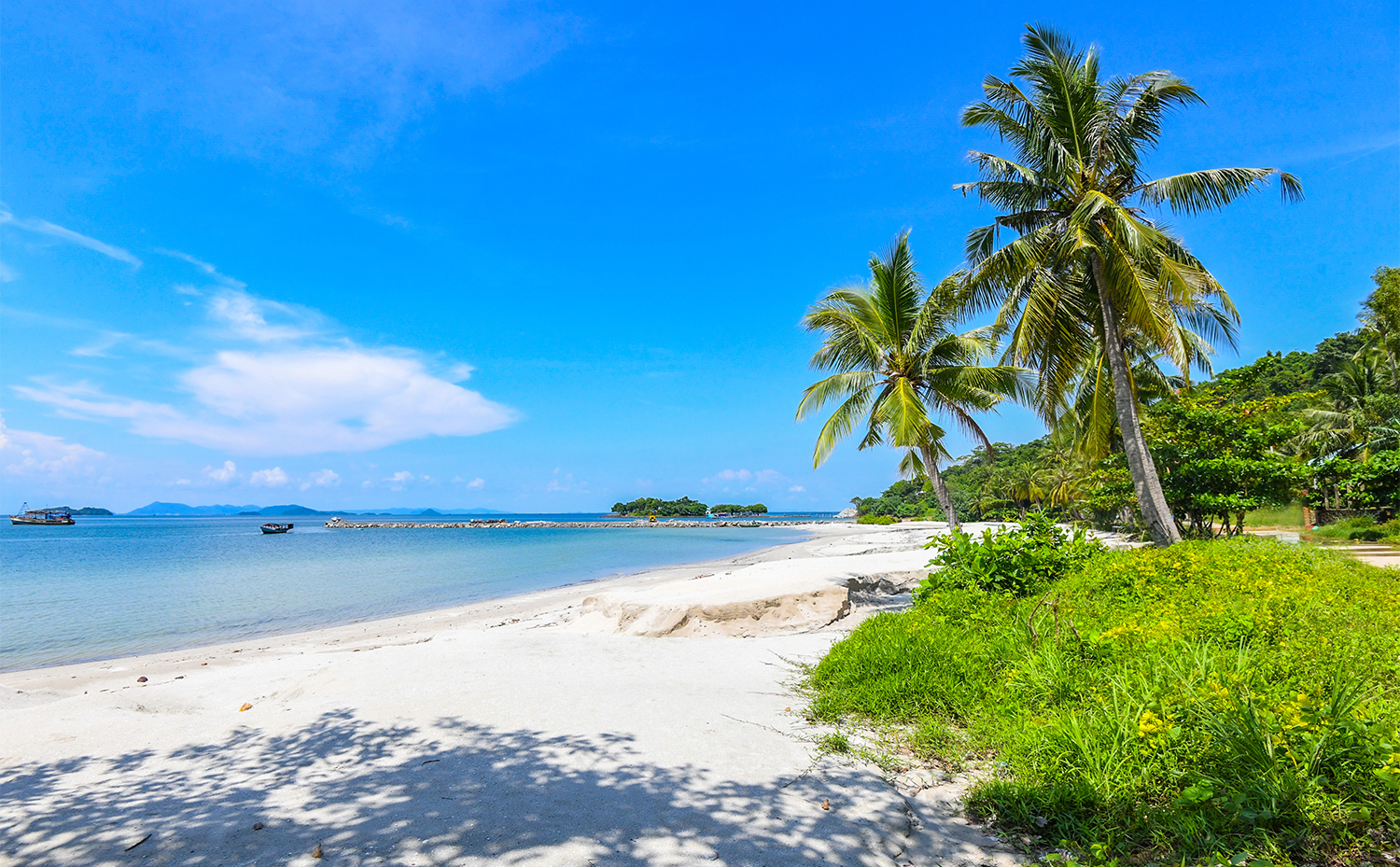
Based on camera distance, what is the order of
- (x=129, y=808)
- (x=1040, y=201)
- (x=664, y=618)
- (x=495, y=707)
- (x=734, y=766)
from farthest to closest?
1. (x=1040, y=201)
2. (x=664, y=618)
3. (x=495, y=707)
4. (x=734, y=766)
5. (x=129, y=808)

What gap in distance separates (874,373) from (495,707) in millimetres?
11788

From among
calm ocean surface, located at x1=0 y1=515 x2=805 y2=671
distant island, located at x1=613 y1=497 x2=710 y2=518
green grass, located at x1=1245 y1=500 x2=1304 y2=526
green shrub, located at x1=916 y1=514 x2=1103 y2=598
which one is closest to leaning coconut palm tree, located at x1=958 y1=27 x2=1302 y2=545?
green shrub, located at x1=916 y1=514 x2=1103 y2=598

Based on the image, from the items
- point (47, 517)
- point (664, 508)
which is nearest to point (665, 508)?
point (664, 508)

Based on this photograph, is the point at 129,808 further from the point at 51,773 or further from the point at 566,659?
the point at 566,659

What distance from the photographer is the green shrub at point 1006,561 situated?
8.05 metres

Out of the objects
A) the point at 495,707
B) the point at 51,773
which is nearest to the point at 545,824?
the point at 495,707

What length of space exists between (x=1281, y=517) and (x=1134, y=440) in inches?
1011

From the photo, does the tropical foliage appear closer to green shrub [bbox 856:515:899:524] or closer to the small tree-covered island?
green shrub [bbox 856:515:899:524]

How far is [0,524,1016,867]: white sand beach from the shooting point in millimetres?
3000

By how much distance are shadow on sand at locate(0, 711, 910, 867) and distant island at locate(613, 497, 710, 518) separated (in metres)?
127

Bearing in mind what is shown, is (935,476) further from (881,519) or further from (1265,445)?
(881,519)

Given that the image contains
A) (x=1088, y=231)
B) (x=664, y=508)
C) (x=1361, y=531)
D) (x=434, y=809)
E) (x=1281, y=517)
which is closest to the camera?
(x=434, y=809)

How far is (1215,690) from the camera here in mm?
3477

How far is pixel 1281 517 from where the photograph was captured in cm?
2897
